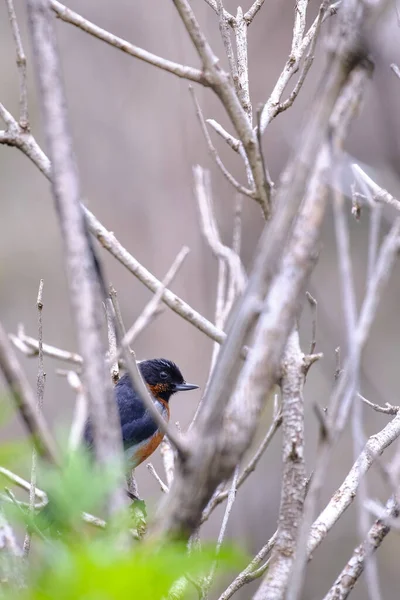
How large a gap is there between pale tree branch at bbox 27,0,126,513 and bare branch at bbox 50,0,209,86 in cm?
50

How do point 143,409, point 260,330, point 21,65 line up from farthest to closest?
point 143,409, point 21,65, point 260,330

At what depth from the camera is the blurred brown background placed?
8.02 metres

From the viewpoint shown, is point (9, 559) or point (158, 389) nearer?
point (9, 559)

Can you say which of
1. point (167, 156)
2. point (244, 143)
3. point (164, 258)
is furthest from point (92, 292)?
point (167, 156)

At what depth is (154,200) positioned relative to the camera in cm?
947

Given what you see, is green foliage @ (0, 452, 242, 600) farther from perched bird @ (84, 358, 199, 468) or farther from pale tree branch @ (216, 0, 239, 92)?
perched bird @ (84, 358, 199, 468)

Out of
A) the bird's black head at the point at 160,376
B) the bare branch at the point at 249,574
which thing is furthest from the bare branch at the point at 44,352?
the bird's black head at the point at 160,376

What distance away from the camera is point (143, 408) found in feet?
16.4

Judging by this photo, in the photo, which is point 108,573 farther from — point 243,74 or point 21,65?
point 243,74

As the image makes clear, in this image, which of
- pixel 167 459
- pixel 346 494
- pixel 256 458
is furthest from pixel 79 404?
pixel 167 459

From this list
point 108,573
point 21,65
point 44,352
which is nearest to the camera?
point 108,573

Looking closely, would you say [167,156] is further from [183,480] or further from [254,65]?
[183,480]

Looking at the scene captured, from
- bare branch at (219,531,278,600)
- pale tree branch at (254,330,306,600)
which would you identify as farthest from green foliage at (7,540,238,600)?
bare branch at (219,531,278,600)

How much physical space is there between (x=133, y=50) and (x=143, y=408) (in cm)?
333
